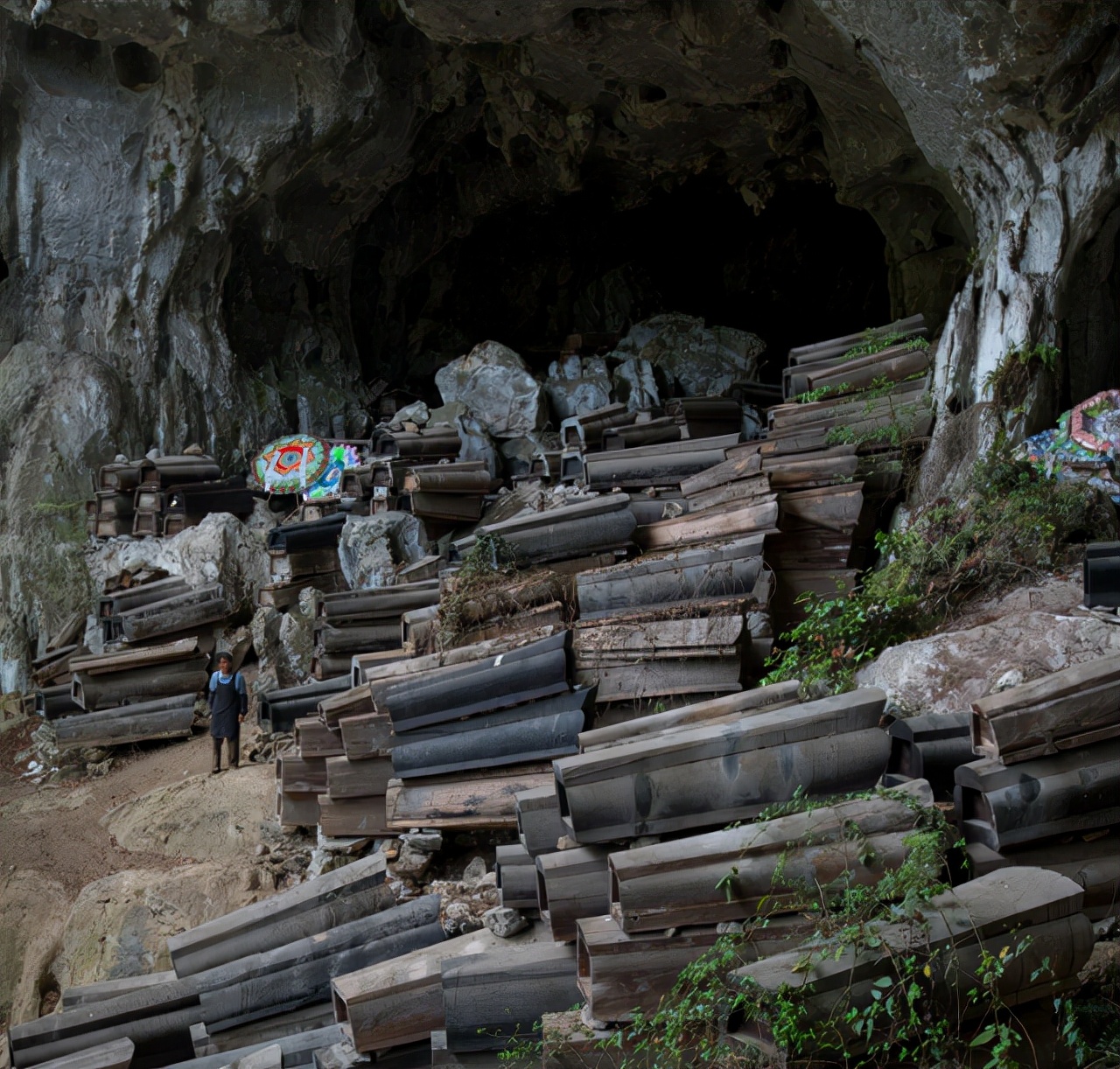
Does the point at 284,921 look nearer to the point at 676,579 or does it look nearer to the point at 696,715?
the point at 696,715

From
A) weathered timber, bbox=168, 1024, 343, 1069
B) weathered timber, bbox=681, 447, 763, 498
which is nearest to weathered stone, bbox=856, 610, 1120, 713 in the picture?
weathered timber, bbox=681, 447, 763, 498

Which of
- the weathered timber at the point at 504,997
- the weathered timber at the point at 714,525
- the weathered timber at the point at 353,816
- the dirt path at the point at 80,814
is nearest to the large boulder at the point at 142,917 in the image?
the dirt path at the point at 80,814

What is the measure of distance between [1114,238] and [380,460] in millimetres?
11159

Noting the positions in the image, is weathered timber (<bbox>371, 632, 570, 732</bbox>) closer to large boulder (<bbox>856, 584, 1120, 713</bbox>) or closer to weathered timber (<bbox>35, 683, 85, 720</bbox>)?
large boulder (<bbox>856, 584, 1120, 713</bbox>)

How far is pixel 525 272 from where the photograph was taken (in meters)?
25.9

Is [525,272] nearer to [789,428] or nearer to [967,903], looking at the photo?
[789,428]

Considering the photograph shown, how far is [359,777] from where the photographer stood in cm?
716

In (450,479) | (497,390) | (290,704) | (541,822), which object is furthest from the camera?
(497,390)

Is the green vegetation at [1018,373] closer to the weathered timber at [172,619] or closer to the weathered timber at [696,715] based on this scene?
the weathered timber at [696,715]

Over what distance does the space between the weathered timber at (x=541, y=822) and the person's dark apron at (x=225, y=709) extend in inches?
269

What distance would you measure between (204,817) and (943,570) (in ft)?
24.2

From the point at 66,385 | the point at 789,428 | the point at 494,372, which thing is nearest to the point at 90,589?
the point at 66,385

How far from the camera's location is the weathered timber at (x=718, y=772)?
14.4 feet

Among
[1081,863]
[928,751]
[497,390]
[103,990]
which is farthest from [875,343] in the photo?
[103,990]
